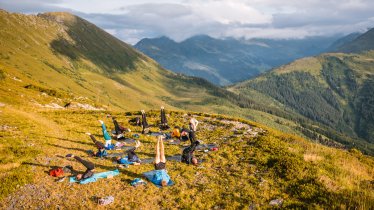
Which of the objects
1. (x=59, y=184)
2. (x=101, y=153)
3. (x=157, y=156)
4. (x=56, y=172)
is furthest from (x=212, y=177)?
(x=56, y=172)

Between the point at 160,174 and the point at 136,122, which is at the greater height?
the point at 160,174

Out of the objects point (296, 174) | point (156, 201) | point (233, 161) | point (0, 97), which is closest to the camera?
point (156, 201)

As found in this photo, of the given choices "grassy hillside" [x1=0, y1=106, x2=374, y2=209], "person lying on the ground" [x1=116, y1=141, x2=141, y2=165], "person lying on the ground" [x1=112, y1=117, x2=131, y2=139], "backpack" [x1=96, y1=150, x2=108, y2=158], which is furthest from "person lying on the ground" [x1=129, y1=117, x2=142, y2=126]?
"person lying on the ground" [x1=116, y1=141, x2=141, y2=165]

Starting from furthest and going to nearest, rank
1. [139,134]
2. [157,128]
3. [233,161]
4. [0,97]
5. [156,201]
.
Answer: [0,97] < [157,128] < [139,134] < [233,161] < [156,201]

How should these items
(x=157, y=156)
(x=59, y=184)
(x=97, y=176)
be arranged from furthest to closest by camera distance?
(x=157, y=156)
(x=97, y=176)
(x=59, y=184)

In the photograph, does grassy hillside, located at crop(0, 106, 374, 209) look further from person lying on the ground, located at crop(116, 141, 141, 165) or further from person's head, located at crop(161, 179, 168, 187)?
person lying on the ground, located at crop(116, 141, 141, 165)

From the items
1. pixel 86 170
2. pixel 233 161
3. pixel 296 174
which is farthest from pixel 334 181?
pixel 86 170

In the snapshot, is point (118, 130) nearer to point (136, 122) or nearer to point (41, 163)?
point (136, 122)

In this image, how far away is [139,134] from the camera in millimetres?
42938

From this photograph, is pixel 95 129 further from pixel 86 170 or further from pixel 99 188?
pixel 99 188

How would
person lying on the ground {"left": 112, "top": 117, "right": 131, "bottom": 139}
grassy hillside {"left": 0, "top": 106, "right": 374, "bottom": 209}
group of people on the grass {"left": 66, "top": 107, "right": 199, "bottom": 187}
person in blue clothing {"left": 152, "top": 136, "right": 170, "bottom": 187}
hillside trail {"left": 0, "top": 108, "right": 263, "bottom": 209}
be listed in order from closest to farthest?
hillside trail {"left": 0, "top": 108, "right": 263, "bottom": 209}, grassy hillside {"left": 0, "top": 106, "right": 374, "bottom": 209}, person in blue clothing {"left": 152, "top": 136, "right": 170, "bottom": 187}, group of people on the grass {"left": 66, "top": 107, "right": 199, "bottom": 187}, person lying on the ground {"left": 112, "top": 117, "right": 131, "bottom": 139}

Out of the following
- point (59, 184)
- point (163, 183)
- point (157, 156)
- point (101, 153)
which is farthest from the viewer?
point (101, 153)

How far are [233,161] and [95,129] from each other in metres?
23.7

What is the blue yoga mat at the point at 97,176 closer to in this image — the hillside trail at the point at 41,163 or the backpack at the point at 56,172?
the backpack at the point at 56,172
